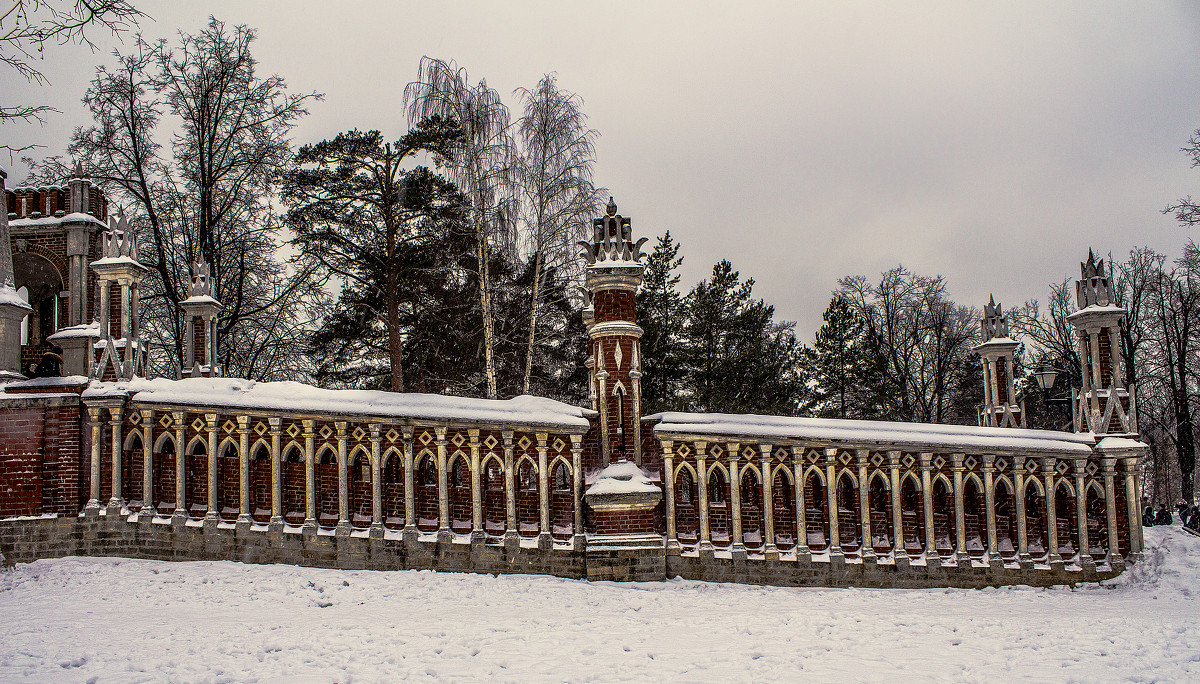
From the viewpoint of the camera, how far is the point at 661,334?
25547 mm

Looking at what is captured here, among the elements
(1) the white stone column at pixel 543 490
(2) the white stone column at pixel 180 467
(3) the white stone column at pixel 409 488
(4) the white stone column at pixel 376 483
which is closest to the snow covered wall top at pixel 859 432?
(1) the white stone column at pixel 543 490

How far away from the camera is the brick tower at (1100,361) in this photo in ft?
32.7

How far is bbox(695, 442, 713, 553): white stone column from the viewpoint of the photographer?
844 centimetres

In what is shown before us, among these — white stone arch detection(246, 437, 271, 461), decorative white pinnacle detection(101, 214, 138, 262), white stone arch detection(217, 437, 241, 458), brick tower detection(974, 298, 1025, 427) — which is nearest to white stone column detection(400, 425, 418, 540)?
white stone arch detection(246, 437, 271, 461)

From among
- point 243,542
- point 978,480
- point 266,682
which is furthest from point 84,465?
point 978,480

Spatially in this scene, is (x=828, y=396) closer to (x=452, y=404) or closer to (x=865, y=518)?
(x=865, y=518)

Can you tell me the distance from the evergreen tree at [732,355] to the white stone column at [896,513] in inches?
622

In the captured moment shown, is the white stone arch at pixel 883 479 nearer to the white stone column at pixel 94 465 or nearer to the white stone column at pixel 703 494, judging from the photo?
the white stone column at pixel 703 494

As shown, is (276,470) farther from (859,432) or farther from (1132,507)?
(1132,507)

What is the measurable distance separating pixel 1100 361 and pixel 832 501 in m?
4.46

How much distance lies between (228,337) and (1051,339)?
2922 cm

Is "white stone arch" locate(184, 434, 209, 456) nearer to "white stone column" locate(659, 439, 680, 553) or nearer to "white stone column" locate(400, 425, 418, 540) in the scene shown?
"white stone column" locate(400, 425, 418, 540)

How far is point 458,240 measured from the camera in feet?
67.5

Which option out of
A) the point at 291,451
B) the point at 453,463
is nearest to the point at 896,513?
the point at 453,463
